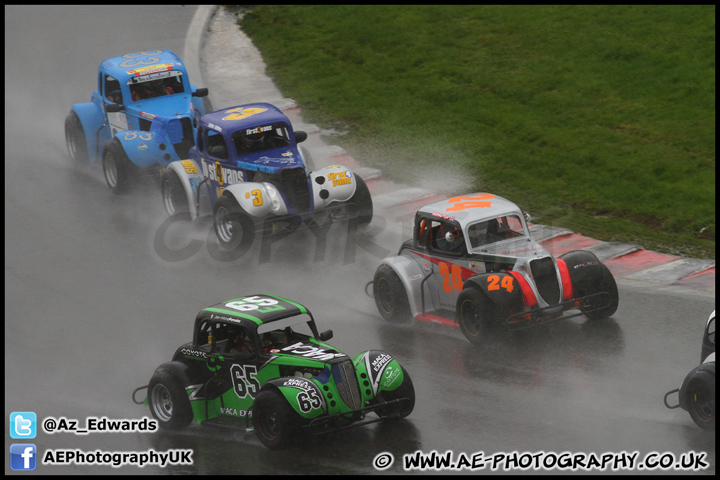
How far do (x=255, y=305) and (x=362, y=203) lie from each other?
20.4 feet

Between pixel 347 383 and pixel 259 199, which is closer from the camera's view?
pixel 347 383

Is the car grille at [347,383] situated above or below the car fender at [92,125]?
below

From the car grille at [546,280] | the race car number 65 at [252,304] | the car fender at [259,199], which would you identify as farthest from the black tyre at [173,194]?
the car grille at [546,280]

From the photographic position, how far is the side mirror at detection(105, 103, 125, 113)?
19.3 m

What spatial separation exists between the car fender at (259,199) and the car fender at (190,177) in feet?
4.07

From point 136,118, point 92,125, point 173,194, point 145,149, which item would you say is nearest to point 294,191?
point 173,194

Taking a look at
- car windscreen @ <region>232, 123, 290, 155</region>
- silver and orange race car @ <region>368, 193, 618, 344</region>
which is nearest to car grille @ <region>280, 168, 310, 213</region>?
car windscreen @ <region>232, 123, 290, 155</region>

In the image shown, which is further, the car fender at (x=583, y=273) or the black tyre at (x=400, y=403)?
the car fender at (x=583, y=273)

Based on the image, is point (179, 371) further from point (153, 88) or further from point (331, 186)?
point (153, 88)

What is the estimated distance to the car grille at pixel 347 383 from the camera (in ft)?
33.2

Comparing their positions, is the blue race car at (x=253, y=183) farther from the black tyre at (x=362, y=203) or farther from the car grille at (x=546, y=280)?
the car grille at (x=546, y=280)

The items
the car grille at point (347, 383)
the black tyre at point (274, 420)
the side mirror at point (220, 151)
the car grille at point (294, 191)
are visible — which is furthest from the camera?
the side mirror at point (220, 151)

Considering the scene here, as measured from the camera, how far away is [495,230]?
44.3 feet

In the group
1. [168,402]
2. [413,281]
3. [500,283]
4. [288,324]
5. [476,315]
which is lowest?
[168,402]
